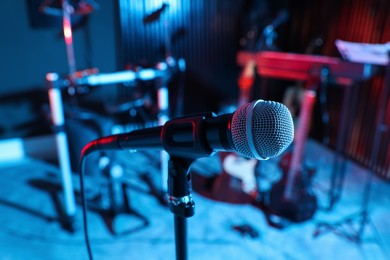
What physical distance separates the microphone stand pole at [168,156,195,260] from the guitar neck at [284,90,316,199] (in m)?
1.61

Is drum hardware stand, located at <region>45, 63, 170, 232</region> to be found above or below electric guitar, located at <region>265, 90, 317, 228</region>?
above

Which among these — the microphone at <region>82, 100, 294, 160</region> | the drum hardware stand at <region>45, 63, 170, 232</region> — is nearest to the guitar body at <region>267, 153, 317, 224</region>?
the drum hardware stand at <region>45, 63, 170, 232</region>

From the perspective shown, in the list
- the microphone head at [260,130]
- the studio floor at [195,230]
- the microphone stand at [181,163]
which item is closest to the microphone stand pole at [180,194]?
the microphone stand at [181,163]

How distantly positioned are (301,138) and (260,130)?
1730mm

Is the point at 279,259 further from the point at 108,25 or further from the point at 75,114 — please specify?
the point at 108,25

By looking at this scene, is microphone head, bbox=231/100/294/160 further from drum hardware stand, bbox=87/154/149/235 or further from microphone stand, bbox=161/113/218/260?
drum hardware stand, bbox=87/154/149/235

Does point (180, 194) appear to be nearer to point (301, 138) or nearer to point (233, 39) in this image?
point (301, 138)

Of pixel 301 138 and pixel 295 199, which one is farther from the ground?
pixel 301 138

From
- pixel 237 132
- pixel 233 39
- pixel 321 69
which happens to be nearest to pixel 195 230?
pixel 321 69

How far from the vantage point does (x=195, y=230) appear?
2256 millimetres

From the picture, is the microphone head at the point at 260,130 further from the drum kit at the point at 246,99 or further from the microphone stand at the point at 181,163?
the drum kit at the point at 246,99

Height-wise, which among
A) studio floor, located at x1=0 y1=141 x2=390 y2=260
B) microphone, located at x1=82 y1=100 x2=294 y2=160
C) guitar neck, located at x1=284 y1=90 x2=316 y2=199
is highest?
microphone, located at x1=82 y1=100 x2=294 y2=160

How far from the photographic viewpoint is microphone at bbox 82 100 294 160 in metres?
0.59

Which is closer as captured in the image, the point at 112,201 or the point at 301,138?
the point at 301,138
